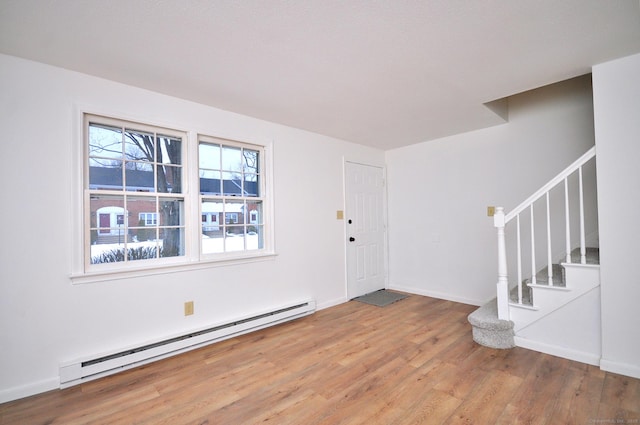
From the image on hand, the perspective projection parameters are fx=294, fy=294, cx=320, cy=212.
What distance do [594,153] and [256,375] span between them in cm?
332

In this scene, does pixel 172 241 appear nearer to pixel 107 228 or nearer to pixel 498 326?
pixel 107 228

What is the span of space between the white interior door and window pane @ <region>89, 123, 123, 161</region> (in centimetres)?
286

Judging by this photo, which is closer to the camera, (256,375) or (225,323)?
(256,375)

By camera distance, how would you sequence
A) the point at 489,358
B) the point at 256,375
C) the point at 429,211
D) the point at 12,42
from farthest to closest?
the point at 429,211 < the point at 489,358 < the point at 256,375 < the point at 12,42

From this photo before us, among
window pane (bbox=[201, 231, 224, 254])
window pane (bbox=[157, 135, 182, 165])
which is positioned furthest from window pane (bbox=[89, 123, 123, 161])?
window pane (bbox=[201, 231, 224, 254])

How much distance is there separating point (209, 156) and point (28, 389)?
2317mm

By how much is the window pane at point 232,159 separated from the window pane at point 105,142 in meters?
0.96

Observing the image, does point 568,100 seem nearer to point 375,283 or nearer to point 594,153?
point 594,153

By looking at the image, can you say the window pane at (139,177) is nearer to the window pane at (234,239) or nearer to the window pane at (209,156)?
the window pane at (209,156)

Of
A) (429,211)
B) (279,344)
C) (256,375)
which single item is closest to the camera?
(256,375)

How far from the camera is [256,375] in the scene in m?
2.38

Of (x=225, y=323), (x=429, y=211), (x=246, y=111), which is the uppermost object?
(x=246, y=111)

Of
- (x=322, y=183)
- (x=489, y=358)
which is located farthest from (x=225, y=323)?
(x=489, y=358)

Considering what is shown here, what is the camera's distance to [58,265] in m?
2.26
